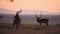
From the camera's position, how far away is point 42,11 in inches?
52.0

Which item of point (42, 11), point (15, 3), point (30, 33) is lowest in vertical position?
point (30, 33)

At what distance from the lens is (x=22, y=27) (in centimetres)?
132

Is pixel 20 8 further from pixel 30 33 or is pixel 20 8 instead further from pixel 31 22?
pixel 30 33

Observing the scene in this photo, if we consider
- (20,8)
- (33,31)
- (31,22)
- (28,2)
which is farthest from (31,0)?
(33,31)

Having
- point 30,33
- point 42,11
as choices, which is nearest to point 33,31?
point 30,33

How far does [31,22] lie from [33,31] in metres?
0.11

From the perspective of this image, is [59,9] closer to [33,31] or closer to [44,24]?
[44,24]

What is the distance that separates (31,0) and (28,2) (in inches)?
1.8

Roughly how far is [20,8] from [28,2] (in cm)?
12

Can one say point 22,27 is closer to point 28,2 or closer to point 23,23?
point 23,23

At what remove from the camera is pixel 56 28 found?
1318 millimetres

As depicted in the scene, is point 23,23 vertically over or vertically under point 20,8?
under

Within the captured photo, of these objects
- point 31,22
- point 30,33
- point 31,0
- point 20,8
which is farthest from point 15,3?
point 30,33

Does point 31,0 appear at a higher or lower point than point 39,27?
higher
